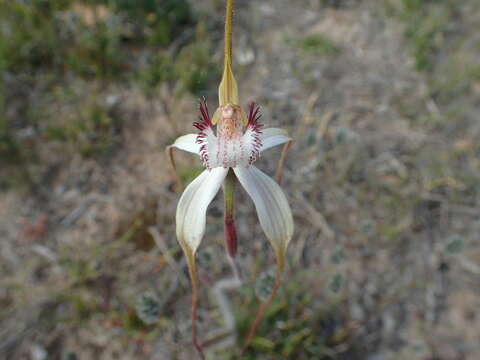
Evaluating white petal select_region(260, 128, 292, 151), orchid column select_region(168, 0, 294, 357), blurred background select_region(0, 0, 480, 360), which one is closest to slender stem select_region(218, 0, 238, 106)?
orchid column select_region(168, 0, 294, 357)

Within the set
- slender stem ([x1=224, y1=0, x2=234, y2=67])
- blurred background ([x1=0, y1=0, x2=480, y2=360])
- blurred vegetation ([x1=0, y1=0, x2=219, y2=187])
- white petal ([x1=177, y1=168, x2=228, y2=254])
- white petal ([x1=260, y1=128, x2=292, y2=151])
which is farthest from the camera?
blurred vegetation ([x1=0, y1=0, x2=219, y2=187])

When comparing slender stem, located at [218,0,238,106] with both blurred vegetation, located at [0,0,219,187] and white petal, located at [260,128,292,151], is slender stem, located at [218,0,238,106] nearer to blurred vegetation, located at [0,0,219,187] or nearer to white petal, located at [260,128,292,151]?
white petal, located at [260,128,292,151]

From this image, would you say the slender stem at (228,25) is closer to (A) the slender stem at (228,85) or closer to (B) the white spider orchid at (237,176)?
(A) the slender stem at (228,85)

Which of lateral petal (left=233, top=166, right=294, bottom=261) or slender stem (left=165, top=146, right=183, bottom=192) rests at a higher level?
slender stem (left=165, top=146, right=183, bottom=192)

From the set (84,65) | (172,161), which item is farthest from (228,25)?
(84,65)

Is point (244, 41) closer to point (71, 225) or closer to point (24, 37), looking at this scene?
point (24, 37)

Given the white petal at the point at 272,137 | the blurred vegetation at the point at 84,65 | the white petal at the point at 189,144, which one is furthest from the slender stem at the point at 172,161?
the blurred vegetation at the point at 84,65

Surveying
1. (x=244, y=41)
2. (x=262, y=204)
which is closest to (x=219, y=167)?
(x=262, y=204)
